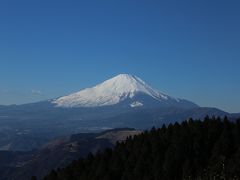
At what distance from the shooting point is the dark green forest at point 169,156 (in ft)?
245

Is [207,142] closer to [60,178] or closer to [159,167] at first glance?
[159,167]

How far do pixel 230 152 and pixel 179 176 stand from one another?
29.3 feet

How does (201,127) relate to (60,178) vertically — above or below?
above

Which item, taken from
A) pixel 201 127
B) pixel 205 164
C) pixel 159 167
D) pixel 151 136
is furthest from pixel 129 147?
pixel 205 164

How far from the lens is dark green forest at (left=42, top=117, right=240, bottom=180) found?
245 feet

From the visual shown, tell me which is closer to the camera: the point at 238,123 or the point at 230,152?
the point at 230,152

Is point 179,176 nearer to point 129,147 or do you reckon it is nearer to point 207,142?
point 207,142

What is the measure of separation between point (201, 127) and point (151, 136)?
595 inches

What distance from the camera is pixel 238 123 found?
302ft

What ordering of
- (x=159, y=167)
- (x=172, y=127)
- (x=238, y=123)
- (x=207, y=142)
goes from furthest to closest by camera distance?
(x=172, y=127) < (x=238, y=123) < (x=207, y=142) < (x=159, y=167)

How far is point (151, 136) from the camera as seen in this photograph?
105125 mm

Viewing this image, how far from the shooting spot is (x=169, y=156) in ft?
265

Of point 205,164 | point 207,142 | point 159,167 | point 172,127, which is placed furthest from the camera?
point 172,127

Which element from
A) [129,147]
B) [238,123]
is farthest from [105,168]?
[238,123]
